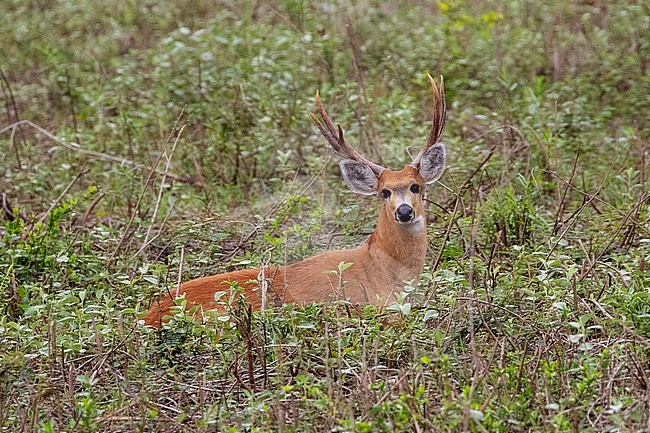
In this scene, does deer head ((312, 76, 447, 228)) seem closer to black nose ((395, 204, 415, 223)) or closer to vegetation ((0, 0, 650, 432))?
black nose ((395, 204, 415, 223))

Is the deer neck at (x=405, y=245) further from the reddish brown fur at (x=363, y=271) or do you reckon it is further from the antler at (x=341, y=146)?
the antler at (x=341, y=146)

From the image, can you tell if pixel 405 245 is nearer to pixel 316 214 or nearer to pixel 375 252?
pixel 375 252

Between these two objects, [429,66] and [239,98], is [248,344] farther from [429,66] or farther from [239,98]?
[429,66]

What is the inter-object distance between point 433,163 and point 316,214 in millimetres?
667

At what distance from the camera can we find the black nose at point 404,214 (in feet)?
18.1

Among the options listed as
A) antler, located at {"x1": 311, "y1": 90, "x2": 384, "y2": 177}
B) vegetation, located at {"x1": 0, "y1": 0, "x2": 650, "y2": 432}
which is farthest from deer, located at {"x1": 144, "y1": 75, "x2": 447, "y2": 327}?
vegetation, located at {"x1": 0, "y1": 0, "x2": 650, "y2": 432}

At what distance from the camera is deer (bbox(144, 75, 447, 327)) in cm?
531

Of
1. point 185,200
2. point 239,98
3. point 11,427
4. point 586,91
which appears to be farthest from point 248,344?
point 586,91

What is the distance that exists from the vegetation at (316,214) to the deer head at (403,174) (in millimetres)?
214

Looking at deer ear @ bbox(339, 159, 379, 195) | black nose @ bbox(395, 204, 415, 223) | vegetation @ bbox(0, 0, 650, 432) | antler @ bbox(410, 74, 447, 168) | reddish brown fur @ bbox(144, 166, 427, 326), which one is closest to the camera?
vegetation @ bbox(0, 0, 650, 432)

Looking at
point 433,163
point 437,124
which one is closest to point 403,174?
point 433,163

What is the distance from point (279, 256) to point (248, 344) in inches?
54.9

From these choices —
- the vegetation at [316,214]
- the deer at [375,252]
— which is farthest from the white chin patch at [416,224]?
the vegetation at [316,214]

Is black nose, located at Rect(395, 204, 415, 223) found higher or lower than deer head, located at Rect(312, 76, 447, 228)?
lower
